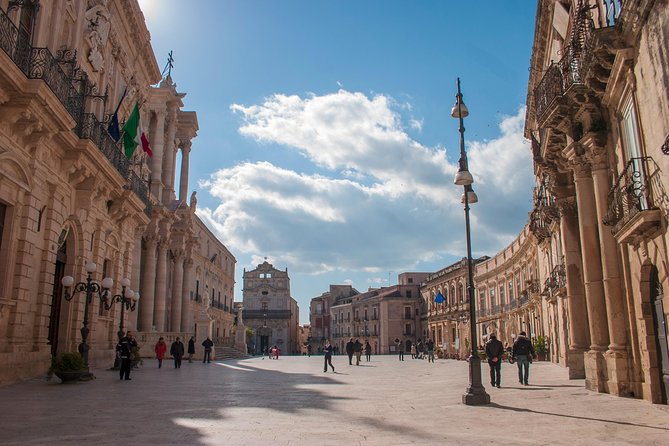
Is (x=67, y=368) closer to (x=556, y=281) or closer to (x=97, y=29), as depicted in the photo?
(x=97, y=29)

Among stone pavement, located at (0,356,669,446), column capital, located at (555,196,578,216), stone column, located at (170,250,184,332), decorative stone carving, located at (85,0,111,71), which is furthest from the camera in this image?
stone column, located at (170,250,184,332)

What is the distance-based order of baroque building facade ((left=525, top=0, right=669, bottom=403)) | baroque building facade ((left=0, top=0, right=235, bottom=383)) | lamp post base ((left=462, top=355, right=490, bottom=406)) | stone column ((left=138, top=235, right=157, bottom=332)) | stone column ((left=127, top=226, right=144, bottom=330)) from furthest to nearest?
stone column ((left=138, top=235, right=157, bottom=332)), stone column ((left=127, top=226, right=144, bottom=330)), baroque building facade ((left=0, top=0, right=235, bottom=383)), lamp post base ((left=462, top=355, right=490, bottom=406)), baroque building facade ((left=525, top=0, right=669, bottom=403))

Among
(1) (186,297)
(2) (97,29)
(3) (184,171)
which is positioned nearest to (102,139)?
A: (2) (97,29)

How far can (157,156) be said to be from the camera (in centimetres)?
3466

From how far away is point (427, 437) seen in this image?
724 cm

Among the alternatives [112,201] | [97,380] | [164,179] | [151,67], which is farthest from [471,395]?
[164,179]

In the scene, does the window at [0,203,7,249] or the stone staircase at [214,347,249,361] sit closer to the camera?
the window at [0,203,7,249]

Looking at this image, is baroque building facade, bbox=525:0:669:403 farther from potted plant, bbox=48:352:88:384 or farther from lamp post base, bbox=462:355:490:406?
potted plant, bbox=48:352:88:384

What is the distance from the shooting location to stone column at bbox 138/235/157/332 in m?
33.2

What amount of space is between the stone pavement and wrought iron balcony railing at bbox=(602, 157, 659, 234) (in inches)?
138

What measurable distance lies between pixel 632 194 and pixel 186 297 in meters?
34.7

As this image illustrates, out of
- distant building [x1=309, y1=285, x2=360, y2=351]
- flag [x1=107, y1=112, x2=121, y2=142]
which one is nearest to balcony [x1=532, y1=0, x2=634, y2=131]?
flag [x1=107, y1=112, x2=121, y2=142]

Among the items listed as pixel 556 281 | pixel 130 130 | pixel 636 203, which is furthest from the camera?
pixel 556 281

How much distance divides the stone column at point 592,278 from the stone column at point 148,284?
85.1 feet
